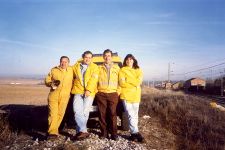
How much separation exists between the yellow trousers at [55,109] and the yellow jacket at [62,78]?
4.4 inches

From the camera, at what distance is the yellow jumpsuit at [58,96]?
745cm

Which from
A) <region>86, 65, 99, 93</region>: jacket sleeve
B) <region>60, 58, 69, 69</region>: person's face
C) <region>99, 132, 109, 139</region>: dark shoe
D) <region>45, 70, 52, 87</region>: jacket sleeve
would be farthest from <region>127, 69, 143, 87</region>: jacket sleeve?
<region>45, 70, 52, 87</region>: jacket sleeve

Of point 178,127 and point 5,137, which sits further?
point 178,127

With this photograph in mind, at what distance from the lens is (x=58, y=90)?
7.54 metres

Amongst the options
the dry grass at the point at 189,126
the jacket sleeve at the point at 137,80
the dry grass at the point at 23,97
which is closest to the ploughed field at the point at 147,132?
the dry grass at the point at 189,126

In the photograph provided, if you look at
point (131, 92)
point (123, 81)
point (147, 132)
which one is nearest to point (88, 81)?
point (123, 81)

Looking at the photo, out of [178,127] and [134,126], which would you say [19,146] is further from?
[178,127]

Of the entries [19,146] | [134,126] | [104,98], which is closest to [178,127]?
[134,126]

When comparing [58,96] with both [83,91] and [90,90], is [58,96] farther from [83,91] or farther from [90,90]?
[90,90]

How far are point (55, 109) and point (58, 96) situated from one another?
334 mm

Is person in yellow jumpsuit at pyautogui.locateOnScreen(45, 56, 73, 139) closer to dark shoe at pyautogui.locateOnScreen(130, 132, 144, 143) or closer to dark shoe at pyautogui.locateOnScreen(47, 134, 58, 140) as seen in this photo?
dark shoe at pyautogui.locateOnScreen(47, 134, 58, 140)

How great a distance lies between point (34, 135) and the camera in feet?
26.7

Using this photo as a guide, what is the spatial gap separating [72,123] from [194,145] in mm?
3883

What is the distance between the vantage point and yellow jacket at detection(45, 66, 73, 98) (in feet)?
24.7
